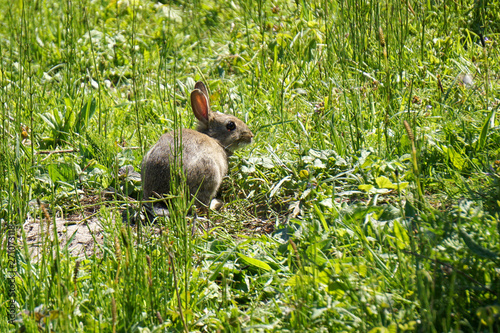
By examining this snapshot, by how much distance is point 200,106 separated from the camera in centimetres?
526

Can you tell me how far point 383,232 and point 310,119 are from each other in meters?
2.16

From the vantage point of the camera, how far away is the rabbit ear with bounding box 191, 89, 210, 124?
5.18m

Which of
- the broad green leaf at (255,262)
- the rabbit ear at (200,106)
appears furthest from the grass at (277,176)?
the rabbit ear at (200,106)

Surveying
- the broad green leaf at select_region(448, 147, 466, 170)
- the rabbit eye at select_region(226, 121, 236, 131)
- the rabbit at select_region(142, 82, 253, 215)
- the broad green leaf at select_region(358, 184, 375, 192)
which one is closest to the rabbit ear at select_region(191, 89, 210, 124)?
the rabbit at select_region(142, 82, 253, 215)

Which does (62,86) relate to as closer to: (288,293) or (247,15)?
(247,15)

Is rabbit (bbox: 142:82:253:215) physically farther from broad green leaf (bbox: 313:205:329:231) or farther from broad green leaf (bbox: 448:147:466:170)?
broad green leaf (bbox: 448:147:466:170)

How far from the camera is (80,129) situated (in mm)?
5016

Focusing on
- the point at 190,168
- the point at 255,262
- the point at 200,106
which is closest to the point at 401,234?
the point at 255,262

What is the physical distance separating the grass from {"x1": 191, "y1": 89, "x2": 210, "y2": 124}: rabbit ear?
0.41 ft

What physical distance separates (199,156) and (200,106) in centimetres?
99

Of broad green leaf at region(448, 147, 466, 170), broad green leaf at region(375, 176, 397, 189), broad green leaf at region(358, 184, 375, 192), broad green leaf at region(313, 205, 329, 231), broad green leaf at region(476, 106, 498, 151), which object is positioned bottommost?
broad green leaf at region(313, 205, 329, 231)

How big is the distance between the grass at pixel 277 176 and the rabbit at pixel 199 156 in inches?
5.7

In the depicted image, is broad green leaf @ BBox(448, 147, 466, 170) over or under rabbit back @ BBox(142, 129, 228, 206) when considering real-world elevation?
over

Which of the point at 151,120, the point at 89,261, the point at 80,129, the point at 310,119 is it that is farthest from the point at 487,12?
the point at 89,261
